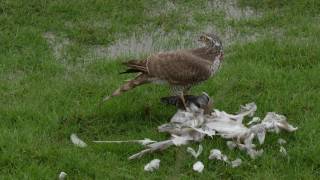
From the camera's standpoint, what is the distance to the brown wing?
6645 millimetres

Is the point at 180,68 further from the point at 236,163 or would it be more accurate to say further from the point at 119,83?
the point at 119,83

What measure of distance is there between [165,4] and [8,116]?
3.85 m

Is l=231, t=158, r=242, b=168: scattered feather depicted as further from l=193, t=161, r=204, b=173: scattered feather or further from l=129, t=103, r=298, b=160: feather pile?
l=193, t=161, r=204, b=173: scattered feather

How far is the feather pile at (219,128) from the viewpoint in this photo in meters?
6.29

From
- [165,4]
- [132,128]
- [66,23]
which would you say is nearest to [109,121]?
[132,128]

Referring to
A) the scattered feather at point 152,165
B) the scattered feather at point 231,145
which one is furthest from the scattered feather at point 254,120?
the scattered feather at point 152,165

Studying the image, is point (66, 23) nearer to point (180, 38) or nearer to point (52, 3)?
point (52, 3)

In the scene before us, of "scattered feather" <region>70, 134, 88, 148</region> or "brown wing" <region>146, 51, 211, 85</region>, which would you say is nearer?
"scattered feather" <region>70, 134, 88, 148</region>

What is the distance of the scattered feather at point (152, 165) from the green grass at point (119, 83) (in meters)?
0.04

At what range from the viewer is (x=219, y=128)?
653 cm

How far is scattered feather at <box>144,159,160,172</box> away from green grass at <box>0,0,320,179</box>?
1.7 inches

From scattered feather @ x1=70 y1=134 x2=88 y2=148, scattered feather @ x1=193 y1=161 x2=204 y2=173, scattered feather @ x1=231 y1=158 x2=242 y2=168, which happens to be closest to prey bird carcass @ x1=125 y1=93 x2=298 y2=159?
scattered feather @ x1=231 y1=158 x2=242 y2=168

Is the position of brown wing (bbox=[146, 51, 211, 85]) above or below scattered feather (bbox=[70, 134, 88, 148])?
above

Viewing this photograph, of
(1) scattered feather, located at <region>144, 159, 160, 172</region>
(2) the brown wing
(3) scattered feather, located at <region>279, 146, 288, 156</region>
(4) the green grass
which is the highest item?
(2) the brown wing
